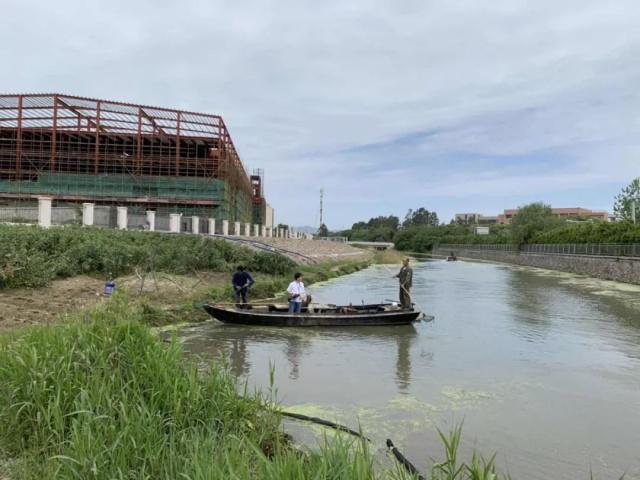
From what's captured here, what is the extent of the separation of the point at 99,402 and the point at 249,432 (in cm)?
152

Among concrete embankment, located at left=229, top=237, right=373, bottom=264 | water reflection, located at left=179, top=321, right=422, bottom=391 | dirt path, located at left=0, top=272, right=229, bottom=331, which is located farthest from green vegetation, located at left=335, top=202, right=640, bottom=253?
dirt path, located at left=0, top=272, right=229, bottom=331

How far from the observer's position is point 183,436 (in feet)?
15.0

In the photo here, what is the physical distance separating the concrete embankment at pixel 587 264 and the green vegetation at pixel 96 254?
2683cm

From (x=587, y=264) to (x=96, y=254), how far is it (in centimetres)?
4162

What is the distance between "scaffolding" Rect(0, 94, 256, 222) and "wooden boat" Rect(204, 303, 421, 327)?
3969 cm

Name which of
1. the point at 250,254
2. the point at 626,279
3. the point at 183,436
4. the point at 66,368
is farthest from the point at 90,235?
the point at 626,279

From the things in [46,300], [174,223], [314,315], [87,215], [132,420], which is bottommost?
[314,315]

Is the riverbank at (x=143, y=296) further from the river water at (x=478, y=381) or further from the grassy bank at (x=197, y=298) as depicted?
the river water at (x=478, y=381)

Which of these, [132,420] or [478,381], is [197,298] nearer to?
[478,381]

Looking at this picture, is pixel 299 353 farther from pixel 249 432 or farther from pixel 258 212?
pixel 258 212

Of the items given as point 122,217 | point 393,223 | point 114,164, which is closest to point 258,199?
point 114,164

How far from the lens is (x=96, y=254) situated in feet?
58.8

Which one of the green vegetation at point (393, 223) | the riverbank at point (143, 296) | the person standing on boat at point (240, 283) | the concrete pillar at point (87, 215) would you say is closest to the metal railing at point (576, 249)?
the riverbank at point (143, 296)

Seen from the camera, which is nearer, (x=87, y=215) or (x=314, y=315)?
(x=314, y=315)
